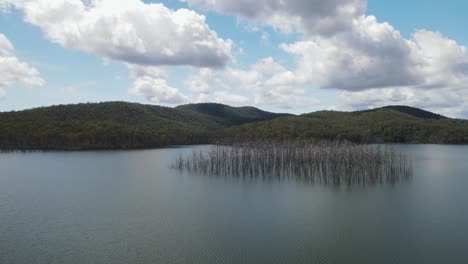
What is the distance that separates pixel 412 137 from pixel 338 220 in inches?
3268

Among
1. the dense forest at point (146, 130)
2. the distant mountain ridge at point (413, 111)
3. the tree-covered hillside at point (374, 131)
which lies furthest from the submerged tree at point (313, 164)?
the distant mountain ridge at point (413, 111)

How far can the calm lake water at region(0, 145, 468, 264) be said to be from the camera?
1001cm

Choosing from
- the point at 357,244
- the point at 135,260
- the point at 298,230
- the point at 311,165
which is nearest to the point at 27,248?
the point at 135,260

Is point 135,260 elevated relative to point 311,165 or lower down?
lower down

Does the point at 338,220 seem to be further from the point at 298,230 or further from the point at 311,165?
the point at 311,165

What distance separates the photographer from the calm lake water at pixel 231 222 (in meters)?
10.0

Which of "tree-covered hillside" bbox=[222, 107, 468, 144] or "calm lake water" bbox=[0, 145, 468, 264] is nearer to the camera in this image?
"calm lake water" bbox=[0, 145, 468, 264]

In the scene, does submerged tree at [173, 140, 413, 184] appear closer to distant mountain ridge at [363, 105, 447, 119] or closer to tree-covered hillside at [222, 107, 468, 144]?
tree-covered hillside at [222, 107, 468, 144]

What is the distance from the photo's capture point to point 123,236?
37.8 feet

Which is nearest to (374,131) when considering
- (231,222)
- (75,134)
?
(75,134)

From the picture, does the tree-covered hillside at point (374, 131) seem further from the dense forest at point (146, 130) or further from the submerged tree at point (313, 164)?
the submerged tree at point (313, 164)

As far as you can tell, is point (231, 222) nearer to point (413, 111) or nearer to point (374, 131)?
point (374, 131)

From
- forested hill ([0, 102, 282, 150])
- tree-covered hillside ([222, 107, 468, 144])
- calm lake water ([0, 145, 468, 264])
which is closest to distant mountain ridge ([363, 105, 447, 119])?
tree-covered hillside ([222, 107, 468, 144])

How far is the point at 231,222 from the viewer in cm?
1341
